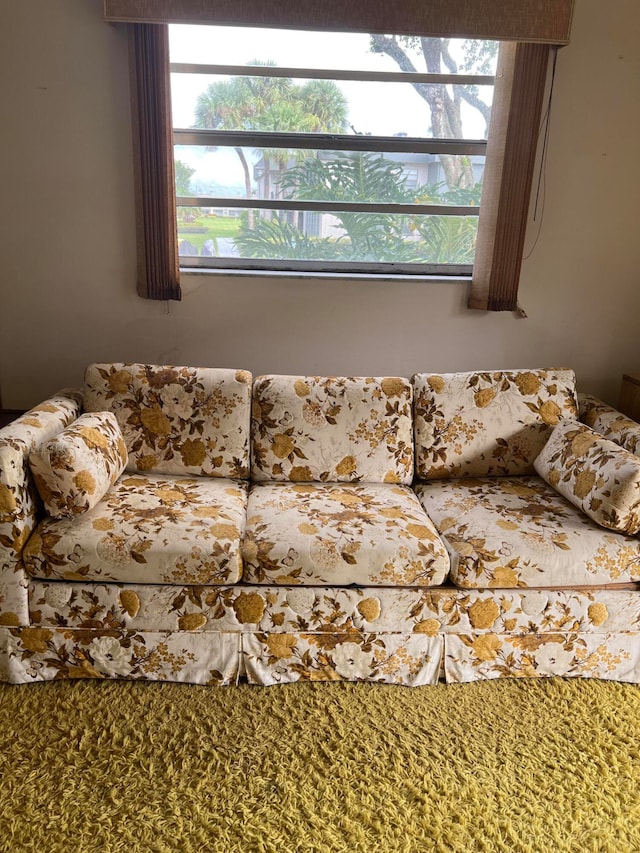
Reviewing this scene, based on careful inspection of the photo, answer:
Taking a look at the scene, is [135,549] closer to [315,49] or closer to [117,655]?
[117,655]

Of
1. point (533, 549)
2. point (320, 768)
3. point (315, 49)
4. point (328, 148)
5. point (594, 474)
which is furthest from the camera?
point (328, 148)

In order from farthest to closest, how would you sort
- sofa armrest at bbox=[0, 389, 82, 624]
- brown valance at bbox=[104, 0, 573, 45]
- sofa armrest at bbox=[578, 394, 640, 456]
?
brown valance at bbox=[104, 0, 573, 45] < sofa armrest at bbox=[578, 394, 640, 456] < sofa armrest at bbox=[0, 389, 82, 624]

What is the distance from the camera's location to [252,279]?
2.63m

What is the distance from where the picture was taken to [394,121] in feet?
8.46

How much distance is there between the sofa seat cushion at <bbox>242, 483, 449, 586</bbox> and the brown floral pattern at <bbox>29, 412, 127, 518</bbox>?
1.54 feet

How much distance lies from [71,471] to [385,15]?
191 cm

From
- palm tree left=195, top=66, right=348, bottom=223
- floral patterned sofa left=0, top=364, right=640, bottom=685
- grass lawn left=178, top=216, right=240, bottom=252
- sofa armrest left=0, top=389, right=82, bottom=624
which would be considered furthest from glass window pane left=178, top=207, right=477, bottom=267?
sofa armrest left=0, top=389, right=82, bottom=624

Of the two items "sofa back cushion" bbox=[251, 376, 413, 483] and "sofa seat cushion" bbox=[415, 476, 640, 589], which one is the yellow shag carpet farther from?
"sofa back cushion" bbox=[251, 376, 413, 483]

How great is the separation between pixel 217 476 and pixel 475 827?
4.32ft

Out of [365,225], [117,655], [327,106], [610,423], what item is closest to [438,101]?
[327,106]

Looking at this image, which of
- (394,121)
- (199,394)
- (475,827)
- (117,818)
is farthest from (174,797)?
(394,121)

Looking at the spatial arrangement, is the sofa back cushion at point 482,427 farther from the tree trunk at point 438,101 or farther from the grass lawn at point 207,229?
the grass lawn at point 207,229

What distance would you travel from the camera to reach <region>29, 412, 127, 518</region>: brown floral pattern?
1.77 meters

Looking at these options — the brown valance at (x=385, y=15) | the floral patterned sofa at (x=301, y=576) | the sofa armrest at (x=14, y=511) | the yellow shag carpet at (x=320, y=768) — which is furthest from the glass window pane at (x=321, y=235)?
the yellow shag carpet at (x=320, y=768)
